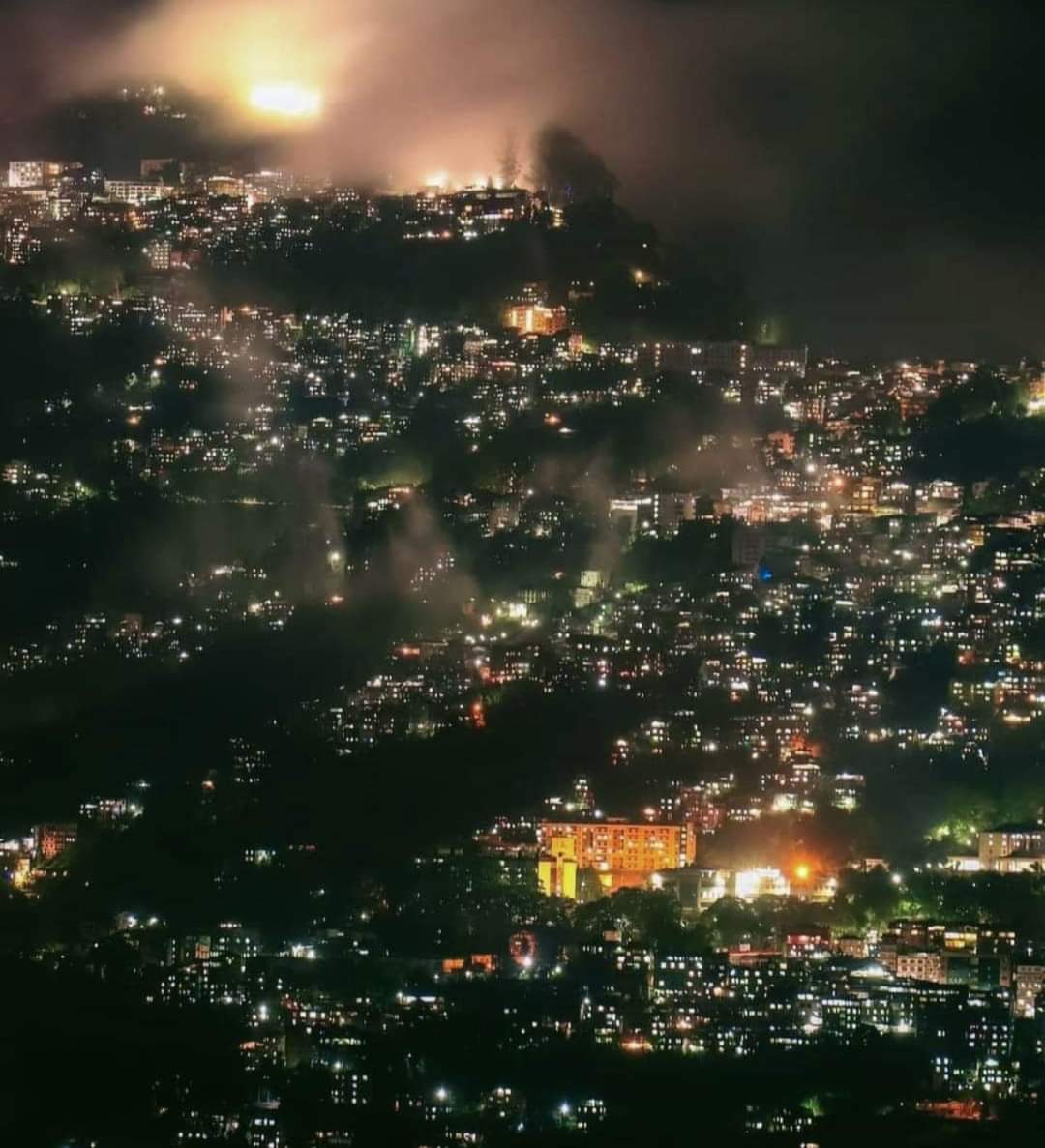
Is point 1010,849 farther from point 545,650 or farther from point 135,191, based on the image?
point 135,191

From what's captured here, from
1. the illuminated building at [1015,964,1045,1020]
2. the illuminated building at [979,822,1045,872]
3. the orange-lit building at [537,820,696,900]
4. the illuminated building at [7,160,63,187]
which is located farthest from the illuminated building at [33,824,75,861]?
the illuminated building at [7,160,63,187]

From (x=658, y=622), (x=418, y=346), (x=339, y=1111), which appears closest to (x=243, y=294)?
(x=418, y=346)

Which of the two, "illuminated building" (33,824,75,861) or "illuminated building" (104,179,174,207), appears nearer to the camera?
"illuminated building" (33,824,75,861)

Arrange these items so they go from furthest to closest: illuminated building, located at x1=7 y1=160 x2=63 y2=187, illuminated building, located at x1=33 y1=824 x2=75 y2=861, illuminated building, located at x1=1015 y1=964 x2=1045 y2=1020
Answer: illuminated building, located at x1=7 y1=160 x2=63 y2=187 → illuminated building, located at x1=33 y1=824 x2=75 y2=861 → illuminated building, located at x1=1015 y1=964 x2=1045 y2=1020

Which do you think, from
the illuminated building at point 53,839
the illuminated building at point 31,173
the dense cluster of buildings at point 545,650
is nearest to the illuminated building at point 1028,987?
the dense cluster of buildings at point 545,650

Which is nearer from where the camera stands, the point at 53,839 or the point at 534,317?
the point at 53,839

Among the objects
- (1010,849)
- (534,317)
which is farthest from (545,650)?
(534,317)

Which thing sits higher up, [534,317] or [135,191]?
[135,191]

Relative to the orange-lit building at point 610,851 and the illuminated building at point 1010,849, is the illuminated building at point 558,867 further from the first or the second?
the illuminated building at point 1010,849

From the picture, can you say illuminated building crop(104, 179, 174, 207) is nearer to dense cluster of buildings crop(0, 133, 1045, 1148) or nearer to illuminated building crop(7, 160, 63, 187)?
dense cluster of buildings crop(0, 133, 1045, 1148)
